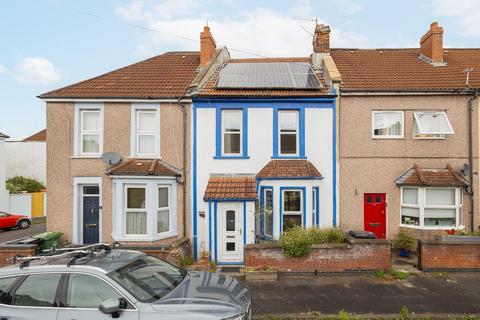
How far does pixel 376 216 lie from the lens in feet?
37.0

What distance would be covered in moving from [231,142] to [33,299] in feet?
26.2

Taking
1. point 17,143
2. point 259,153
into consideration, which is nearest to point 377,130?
point 259,153

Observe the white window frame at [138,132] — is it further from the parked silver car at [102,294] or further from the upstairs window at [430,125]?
the upstairs window at [430,125]

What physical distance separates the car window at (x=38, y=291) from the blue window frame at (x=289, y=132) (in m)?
8.10

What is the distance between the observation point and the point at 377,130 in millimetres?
11477

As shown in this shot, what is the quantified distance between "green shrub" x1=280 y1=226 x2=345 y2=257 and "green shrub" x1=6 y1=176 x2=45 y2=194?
24.8 metres

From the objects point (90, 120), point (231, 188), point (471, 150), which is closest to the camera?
point (231, 188)

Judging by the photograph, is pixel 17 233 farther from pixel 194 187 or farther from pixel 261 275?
pixel 261 275

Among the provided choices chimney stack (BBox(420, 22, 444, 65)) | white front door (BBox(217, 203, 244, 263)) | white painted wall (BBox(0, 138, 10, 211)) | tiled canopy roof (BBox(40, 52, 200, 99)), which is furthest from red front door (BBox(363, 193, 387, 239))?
white painted wall (BBox(0, 138, 10, 211))

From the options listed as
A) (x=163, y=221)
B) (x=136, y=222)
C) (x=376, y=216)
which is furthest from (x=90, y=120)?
(x=376, y=216)

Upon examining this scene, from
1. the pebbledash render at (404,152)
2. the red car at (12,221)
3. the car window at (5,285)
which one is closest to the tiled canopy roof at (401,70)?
the pebbledash render at (404,152)

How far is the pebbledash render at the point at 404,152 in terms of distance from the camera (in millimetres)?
10969

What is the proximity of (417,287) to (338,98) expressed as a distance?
21.9 feet

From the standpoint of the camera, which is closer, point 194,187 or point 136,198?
point 136,198
